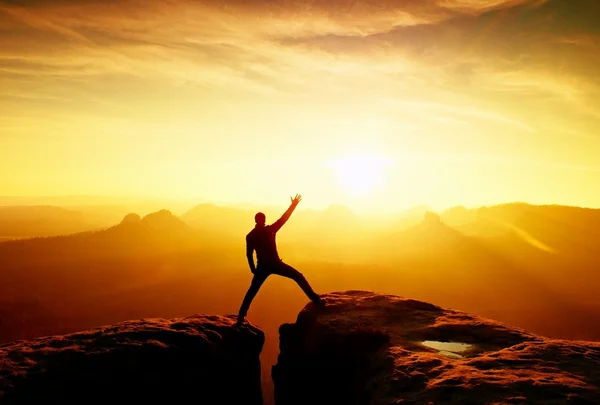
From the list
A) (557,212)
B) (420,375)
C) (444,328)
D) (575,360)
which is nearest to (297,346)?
(444,328)

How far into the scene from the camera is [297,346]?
37.3 ft

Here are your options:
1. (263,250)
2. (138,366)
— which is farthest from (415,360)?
(138,366)

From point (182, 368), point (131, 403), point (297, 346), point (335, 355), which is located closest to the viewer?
point (131, 403)

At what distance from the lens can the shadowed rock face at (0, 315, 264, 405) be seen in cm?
749

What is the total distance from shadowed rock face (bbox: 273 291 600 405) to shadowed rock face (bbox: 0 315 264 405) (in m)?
1.84

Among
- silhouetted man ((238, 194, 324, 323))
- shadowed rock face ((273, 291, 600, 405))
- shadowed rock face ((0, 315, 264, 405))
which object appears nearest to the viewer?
shadowed rock face ((273, 291, 600, 405))

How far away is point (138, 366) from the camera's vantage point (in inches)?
333

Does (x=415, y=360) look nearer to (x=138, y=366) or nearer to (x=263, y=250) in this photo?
(x=263, y=250)

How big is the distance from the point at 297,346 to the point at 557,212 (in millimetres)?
153332

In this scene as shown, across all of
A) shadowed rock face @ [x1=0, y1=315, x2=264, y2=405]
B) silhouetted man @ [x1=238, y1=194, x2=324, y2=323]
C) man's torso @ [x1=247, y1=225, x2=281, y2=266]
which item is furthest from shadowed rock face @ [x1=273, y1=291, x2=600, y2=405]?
man's torso @ [x1=247, y1=225, x2=281, y2=266]

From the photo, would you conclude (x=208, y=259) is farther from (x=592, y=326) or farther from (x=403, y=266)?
(x=592, y=326)

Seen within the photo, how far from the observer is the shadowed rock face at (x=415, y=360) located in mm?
5938

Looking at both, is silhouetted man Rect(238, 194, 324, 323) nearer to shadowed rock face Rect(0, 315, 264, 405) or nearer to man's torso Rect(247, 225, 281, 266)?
man's torso Rect(247, 225, 281, 266)

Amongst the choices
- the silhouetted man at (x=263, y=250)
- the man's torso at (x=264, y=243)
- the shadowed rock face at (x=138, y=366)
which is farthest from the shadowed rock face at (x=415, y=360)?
the man's torso at (x=264, y=243)
